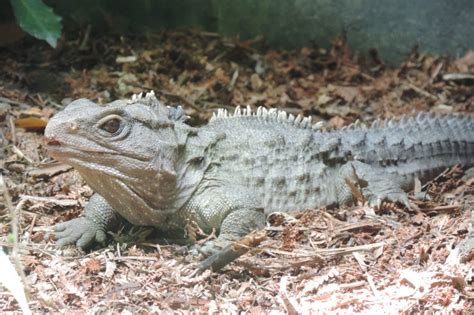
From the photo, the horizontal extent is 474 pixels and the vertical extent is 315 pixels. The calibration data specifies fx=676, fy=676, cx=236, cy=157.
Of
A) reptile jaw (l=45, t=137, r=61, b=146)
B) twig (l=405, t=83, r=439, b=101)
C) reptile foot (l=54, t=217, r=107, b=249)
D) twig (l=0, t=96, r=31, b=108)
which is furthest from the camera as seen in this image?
twig (l=405, t=83, r=439, b=101)

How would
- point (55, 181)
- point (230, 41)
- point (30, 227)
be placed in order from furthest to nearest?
point (230, 41), point (55, 181), point (30, 227)

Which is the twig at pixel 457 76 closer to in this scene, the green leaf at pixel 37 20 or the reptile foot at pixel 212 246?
the reptile foot at pixel 212 246

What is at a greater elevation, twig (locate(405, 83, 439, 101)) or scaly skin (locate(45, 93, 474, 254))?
twig (locate(405, 83, 439, 101))

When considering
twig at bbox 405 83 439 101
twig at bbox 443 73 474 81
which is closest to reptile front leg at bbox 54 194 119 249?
twig at bbox 405 83 439 101

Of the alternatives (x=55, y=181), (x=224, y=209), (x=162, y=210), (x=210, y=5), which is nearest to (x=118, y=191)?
(x=162, y=210)

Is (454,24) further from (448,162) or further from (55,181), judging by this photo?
(55,181)

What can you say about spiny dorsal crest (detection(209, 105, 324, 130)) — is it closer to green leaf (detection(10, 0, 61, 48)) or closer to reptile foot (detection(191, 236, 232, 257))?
reptile foot (detection(191, 236, 232, 257))

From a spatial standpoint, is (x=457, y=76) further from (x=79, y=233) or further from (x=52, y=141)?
(x=52, y=141)

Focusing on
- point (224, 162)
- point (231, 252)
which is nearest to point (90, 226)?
point (224, 162)

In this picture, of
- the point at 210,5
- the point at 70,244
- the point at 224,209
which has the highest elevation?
the point at 210,5
